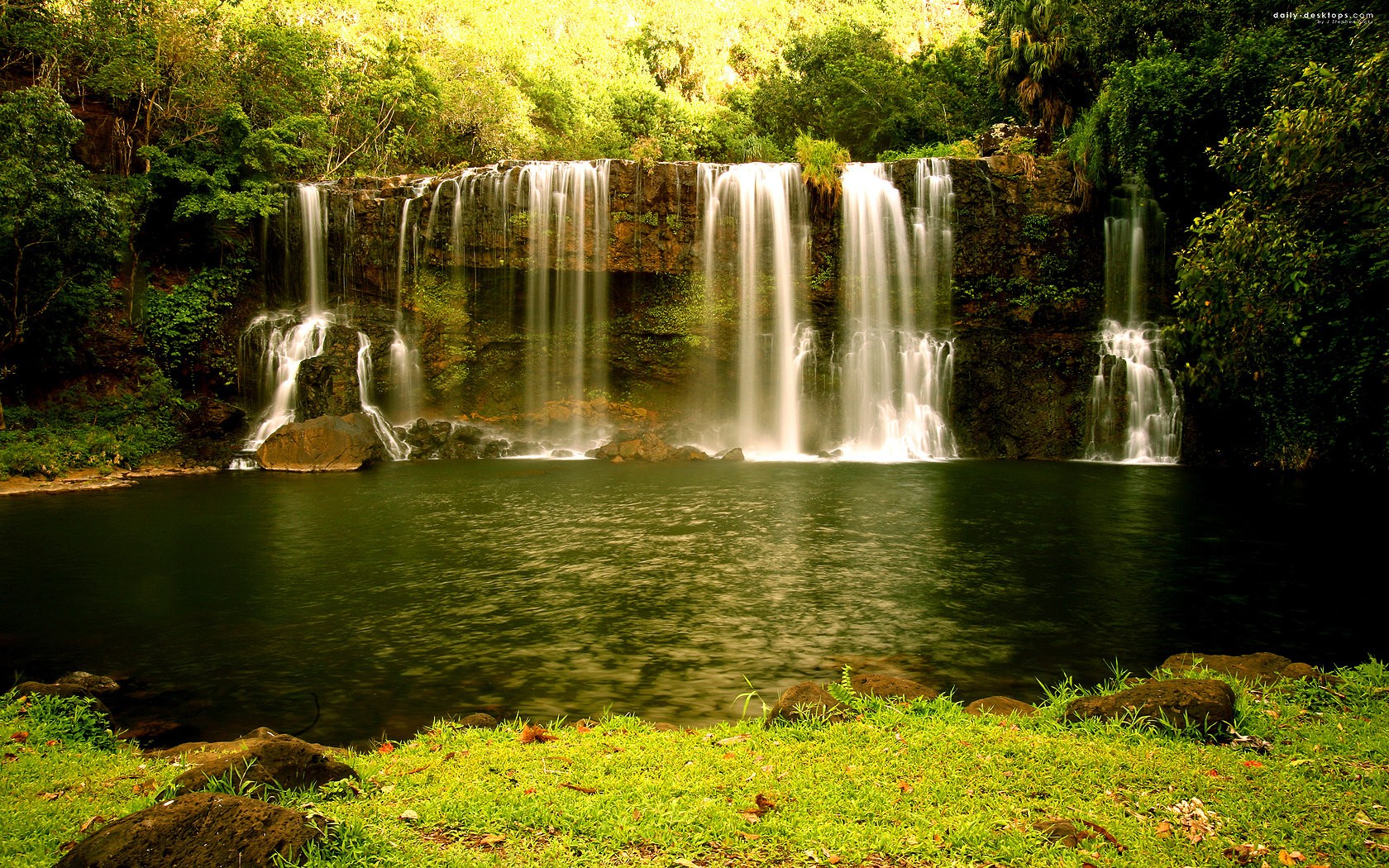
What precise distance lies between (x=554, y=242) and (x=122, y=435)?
1275 centimetres

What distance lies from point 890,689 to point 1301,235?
6.81 m

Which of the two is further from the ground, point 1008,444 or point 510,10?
point 510,10

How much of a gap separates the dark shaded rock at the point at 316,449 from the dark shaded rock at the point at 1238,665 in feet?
61.5

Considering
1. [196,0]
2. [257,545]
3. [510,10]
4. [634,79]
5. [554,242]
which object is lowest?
[257,545]

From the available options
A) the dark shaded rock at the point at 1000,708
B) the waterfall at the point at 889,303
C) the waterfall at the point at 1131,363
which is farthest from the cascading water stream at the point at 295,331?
the waterfall at the point at 1131,363

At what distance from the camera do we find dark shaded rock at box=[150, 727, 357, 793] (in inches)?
143

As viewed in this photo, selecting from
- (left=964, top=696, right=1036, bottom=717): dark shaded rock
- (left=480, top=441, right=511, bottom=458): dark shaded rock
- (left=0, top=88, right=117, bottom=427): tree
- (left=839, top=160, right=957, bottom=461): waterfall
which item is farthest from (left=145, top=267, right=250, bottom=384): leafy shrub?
(left=964, top=696, right=1036, bottom=717): dark shaded rock

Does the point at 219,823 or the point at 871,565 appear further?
the point at 871,565

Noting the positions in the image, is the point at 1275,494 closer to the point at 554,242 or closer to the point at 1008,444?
the point at 1008,444

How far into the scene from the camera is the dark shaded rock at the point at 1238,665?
548cm

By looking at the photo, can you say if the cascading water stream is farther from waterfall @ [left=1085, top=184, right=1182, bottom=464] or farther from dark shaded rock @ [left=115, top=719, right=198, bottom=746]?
waterfall @ [left=1085, top=184, right=1182, bottom=464]

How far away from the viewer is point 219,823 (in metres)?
2.96

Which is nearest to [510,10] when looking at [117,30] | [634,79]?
[634,79]

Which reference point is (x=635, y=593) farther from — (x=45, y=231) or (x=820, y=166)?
(x=820, y=166)
